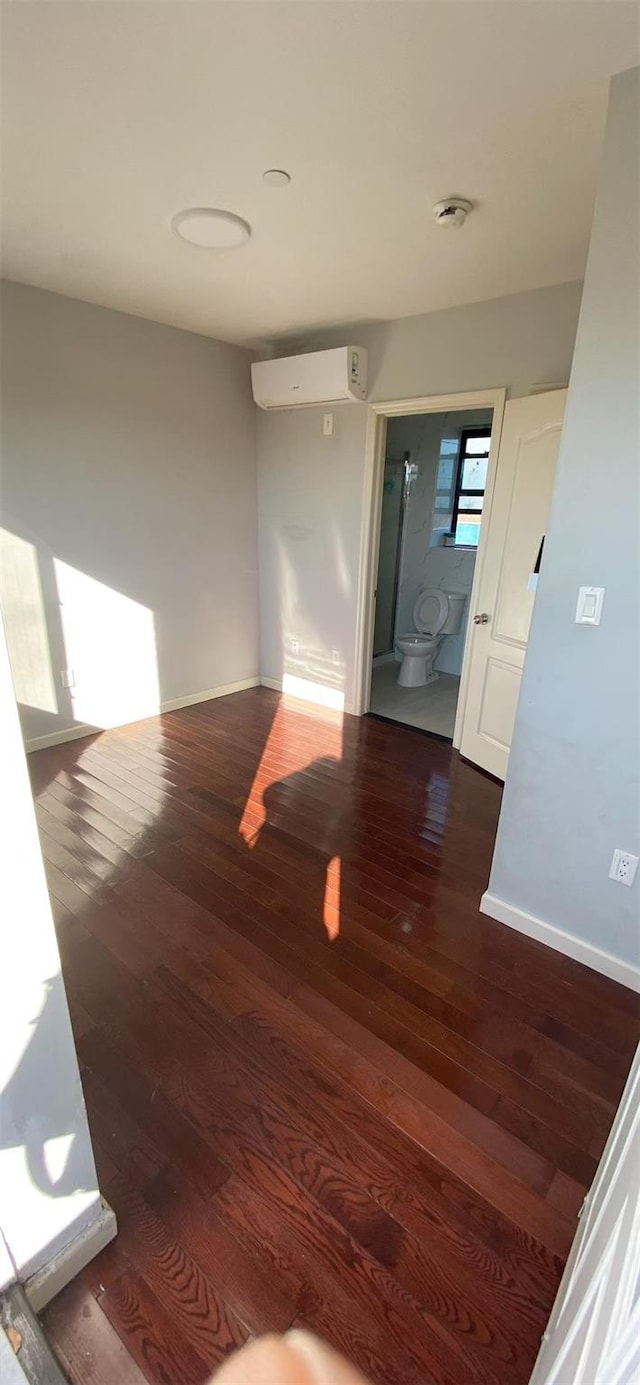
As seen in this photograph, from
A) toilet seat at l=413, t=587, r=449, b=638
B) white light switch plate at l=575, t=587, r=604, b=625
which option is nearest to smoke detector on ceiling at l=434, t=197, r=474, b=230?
white light switch plate at l=575, t=587, r=604, b=625

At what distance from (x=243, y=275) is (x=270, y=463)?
1.51m

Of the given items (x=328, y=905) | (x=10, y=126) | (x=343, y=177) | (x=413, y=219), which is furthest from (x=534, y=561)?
(x=10, y=126)

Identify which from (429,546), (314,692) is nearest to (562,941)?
(314,692)

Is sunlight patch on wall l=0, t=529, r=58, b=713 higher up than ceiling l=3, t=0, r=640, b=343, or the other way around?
ceiling l=3, t=0, r=640, b=343

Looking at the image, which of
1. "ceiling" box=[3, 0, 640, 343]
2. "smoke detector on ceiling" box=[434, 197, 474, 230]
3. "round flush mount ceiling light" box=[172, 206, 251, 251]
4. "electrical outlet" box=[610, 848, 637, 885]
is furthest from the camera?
"round flush mount ceiling light" box=[172, 206, 251, 251]

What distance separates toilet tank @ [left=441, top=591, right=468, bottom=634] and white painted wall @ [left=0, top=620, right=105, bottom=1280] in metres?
4.34

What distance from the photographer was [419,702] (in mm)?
4387

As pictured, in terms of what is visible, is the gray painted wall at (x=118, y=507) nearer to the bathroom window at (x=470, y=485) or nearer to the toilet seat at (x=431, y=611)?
the toilet seat at (x=431, y=611)

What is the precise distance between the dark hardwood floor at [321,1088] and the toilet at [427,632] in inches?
85.5

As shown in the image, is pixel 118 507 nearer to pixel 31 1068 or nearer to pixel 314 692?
pixel 314 692

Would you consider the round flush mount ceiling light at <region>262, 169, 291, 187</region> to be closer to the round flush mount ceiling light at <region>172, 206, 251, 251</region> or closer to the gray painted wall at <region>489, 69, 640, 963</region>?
the round flush mount ceiling light at <region>172, 206, 251, 251</region>

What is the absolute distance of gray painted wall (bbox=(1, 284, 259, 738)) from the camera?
9.77 ft

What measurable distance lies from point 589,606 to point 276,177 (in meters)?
1.72

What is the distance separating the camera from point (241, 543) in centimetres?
421
